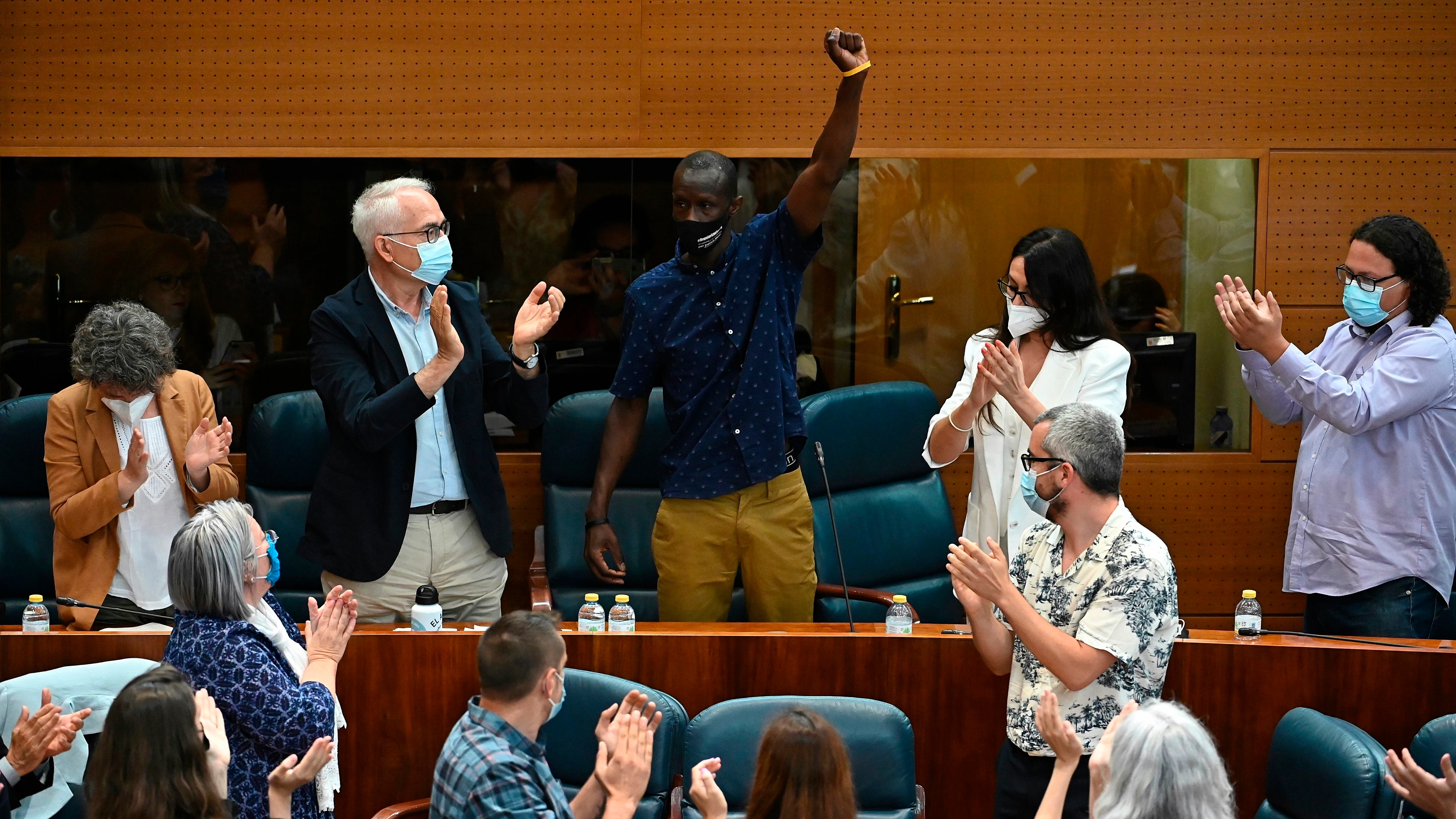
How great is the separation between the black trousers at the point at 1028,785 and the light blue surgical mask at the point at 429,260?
1957mm

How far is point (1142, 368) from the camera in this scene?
4.98 m

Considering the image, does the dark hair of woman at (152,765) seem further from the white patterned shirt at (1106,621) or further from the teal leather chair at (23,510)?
the teal leather chair at (23,510)

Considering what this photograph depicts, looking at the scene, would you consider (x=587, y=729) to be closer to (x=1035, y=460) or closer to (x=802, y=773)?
(x=802, y=773)

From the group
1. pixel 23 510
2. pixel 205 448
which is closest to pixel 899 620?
pixel 205 448

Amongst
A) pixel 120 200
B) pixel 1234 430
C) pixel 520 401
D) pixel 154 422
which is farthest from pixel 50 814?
pixel 1234 430

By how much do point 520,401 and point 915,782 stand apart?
4.91 ft

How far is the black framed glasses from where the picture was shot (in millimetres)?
2863

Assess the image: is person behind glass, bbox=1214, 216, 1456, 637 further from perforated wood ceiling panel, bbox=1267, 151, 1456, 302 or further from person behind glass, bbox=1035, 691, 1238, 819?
person behind glass, bbox=1035, 691, 1238, 819

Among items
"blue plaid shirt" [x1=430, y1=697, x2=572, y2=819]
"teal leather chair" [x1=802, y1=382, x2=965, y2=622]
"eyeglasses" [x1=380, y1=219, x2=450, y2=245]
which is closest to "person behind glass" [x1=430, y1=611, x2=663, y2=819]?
"blue plaid shirt" [x1=430, y1=697, x2=572, y2=819]

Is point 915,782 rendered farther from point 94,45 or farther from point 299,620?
point 94,45

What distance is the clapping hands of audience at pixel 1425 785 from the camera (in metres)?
2.60

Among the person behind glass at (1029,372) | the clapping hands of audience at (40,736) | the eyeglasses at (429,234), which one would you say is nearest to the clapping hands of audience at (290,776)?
the clapping hands of audience at (40,736)

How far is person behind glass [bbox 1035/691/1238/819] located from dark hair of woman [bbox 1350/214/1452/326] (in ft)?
6.71

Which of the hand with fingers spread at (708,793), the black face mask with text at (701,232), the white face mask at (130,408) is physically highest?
the black face mask with text at (701,232)
